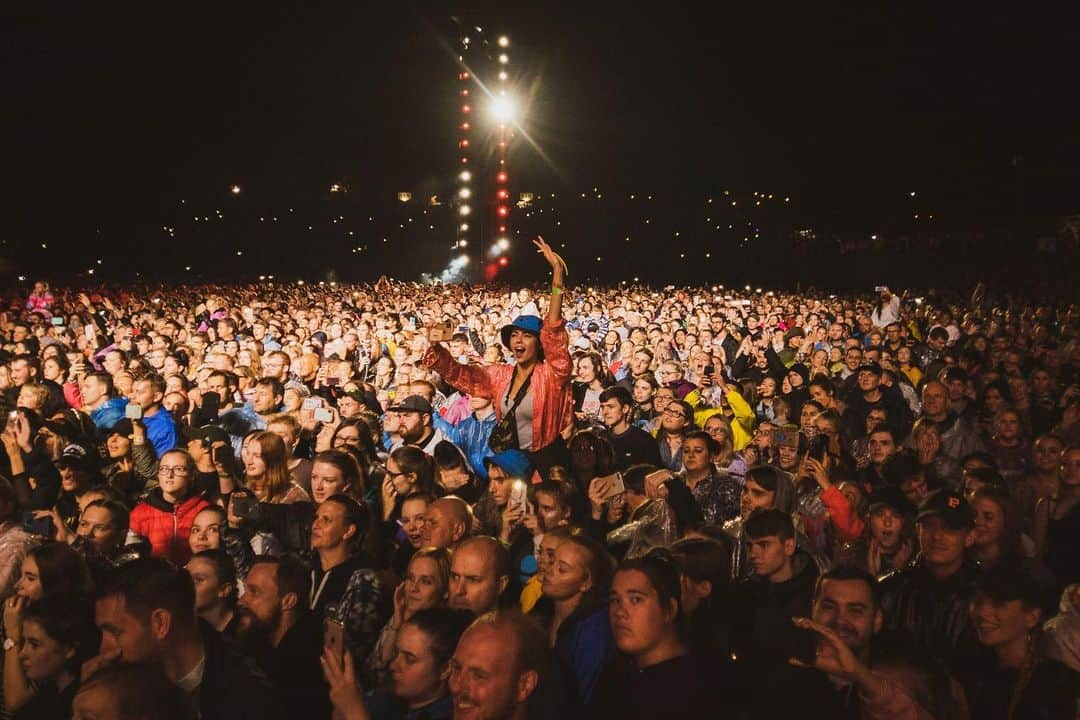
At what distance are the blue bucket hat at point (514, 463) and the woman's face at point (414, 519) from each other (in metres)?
0.67

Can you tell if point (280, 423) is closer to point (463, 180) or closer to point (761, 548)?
point (761, 548)

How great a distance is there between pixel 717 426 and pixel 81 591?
4264 mm

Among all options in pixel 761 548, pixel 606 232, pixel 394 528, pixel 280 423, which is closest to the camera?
pixel 761 548

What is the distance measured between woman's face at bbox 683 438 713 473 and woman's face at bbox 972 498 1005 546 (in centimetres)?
162

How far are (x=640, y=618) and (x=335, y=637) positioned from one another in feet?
3.74

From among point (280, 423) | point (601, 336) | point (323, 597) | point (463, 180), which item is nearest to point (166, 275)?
point (463, 180)

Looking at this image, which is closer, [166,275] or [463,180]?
[166,275]

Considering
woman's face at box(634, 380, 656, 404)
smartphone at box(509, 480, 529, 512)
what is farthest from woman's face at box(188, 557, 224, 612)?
woman's face at box(634, 380, 656, 404)

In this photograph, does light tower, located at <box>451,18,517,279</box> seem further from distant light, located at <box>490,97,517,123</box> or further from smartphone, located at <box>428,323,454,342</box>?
smartphone, located at <box>428,323,454,342</box>

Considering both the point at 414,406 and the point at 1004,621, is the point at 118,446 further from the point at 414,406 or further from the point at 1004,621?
the point at 1004,621

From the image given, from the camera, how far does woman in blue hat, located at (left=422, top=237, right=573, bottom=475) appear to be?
5.72 meters

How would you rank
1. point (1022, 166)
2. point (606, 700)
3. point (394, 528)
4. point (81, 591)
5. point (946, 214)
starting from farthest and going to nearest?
point (946, 214) → point (1022, 166) → point (394, 528) → point (81, 591) → point (606, 700)

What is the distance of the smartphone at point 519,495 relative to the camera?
15.2 ft

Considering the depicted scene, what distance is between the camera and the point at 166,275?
36.5 metres
